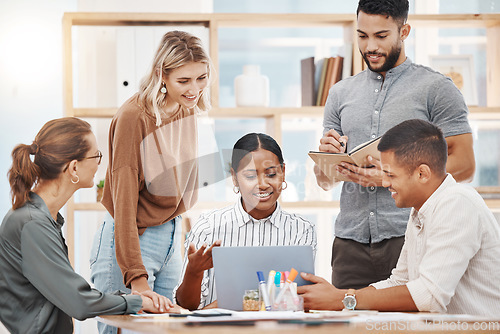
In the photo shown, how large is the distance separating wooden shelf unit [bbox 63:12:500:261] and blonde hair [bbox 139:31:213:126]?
1.07 m

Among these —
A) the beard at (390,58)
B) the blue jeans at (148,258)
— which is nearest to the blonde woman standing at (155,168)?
the blue jeans at (148,258)

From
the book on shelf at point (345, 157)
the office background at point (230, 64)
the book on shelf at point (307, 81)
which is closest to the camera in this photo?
the book on shelf at point (345, 157)

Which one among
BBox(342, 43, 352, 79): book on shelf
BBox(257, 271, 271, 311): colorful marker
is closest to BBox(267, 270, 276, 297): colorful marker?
Answer: BBox(257, 271, 271, 311): colorful marker

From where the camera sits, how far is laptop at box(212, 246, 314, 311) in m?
1.67

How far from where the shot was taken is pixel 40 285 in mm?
1568

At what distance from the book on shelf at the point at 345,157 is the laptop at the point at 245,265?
387mm

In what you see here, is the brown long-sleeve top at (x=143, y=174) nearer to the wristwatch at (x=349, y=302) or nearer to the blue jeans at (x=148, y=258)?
the blue jeans at (x=148, y=258)

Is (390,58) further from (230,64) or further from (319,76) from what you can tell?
(230,64)

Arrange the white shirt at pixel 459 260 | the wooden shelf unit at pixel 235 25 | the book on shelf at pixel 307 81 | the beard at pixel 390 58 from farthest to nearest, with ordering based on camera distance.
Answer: the book on shelf at pixel 307 81
the wooden shelf unit at pixel 235 25
the beard at pixel 390 58
the white shirt at pixel 459 260

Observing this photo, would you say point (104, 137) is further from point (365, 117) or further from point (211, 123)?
point (365, 117)

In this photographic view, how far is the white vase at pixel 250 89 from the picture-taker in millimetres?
3246

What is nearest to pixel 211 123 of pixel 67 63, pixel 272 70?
pixel 272 70

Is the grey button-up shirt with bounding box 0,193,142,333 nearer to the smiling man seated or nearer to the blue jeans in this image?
the blue jeans

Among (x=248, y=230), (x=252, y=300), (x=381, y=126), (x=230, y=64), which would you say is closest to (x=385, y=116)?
(x=381, y=126)
